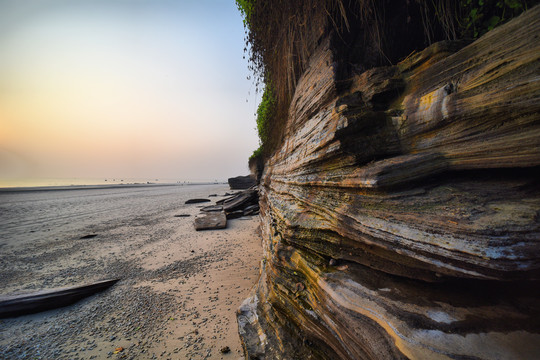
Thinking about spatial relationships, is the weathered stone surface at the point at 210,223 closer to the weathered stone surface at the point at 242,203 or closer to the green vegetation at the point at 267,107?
the weathered stone surface at the point at 242,203

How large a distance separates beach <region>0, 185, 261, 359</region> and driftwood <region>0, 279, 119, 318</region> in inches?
5.2

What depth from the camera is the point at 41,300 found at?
3.82 meters

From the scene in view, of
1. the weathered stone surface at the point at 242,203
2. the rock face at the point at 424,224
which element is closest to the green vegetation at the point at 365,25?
the rock face at the point at 424,224

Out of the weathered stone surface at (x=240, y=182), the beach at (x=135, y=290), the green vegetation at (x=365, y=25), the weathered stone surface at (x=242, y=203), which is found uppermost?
the green vegetation at (x=365, y=25)

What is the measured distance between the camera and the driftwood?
12.0 feet

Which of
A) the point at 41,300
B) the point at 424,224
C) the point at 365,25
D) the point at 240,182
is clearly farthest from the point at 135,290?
the point at 240,182

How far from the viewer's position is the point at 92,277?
4.96 meters

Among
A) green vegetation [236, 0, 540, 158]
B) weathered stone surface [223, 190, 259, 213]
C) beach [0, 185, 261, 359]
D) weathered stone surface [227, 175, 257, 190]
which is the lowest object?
beach [0, 185, 261, 359]

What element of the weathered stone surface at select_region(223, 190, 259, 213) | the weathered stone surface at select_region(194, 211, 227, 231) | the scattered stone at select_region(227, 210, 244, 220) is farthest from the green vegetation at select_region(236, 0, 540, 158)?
the weathered stone surface at select_region(223, 190, 259, 213)

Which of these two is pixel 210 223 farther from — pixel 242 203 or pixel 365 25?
pixel 365 25

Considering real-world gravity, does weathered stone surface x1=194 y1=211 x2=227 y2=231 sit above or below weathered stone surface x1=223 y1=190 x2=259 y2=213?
below

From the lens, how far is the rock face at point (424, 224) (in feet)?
4.59

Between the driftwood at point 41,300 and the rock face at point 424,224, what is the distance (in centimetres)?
359

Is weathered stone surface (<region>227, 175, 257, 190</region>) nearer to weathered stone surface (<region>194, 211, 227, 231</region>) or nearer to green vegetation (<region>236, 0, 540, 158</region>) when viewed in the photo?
weathered stone surface (<region>194, 211, 227, 231</region>)
